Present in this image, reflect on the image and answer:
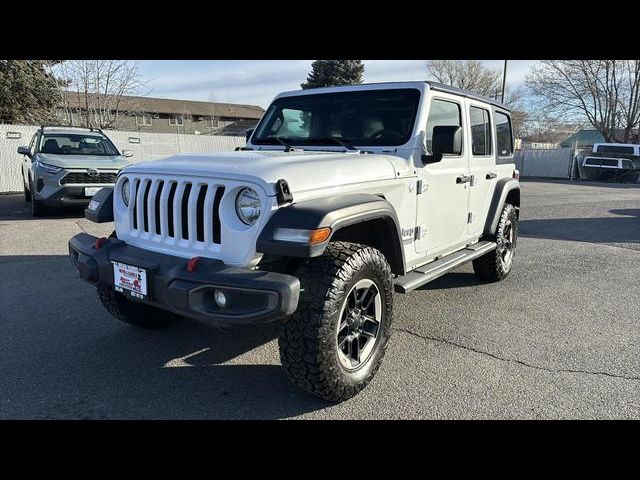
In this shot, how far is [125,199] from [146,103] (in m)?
47.1

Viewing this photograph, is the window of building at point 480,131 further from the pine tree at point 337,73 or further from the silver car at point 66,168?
the pine tree at point 337,73

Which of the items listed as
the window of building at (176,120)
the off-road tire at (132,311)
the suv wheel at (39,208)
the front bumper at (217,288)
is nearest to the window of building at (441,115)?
the front bumper at (217,288)

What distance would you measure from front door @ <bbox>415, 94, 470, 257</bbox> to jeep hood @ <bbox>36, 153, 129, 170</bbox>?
24.8 ft

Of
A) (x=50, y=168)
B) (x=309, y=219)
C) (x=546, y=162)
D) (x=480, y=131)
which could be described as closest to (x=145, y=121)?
(x=546, y=162)

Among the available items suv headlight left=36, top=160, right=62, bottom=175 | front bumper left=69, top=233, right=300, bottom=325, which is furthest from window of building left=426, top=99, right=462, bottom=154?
suv headlight left=36, top=160, right=62, bottom=175

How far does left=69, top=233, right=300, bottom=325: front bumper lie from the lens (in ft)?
7.72

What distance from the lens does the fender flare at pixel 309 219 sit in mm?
2473

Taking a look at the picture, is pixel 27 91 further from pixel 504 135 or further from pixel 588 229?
pixel 588 229

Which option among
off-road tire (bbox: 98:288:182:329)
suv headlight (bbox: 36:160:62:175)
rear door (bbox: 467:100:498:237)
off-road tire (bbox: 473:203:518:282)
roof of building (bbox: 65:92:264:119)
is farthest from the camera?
roof of building (bbox: 65:92:264:119)

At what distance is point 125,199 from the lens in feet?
11.3

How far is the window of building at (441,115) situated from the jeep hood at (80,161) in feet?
24.7

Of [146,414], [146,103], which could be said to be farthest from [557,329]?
[146,103]

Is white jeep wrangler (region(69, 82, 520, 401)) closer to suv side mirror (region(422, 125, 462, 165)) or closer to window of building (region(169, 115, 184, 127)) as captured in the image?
suv side mirror (region(422, 125, 462, 165))
